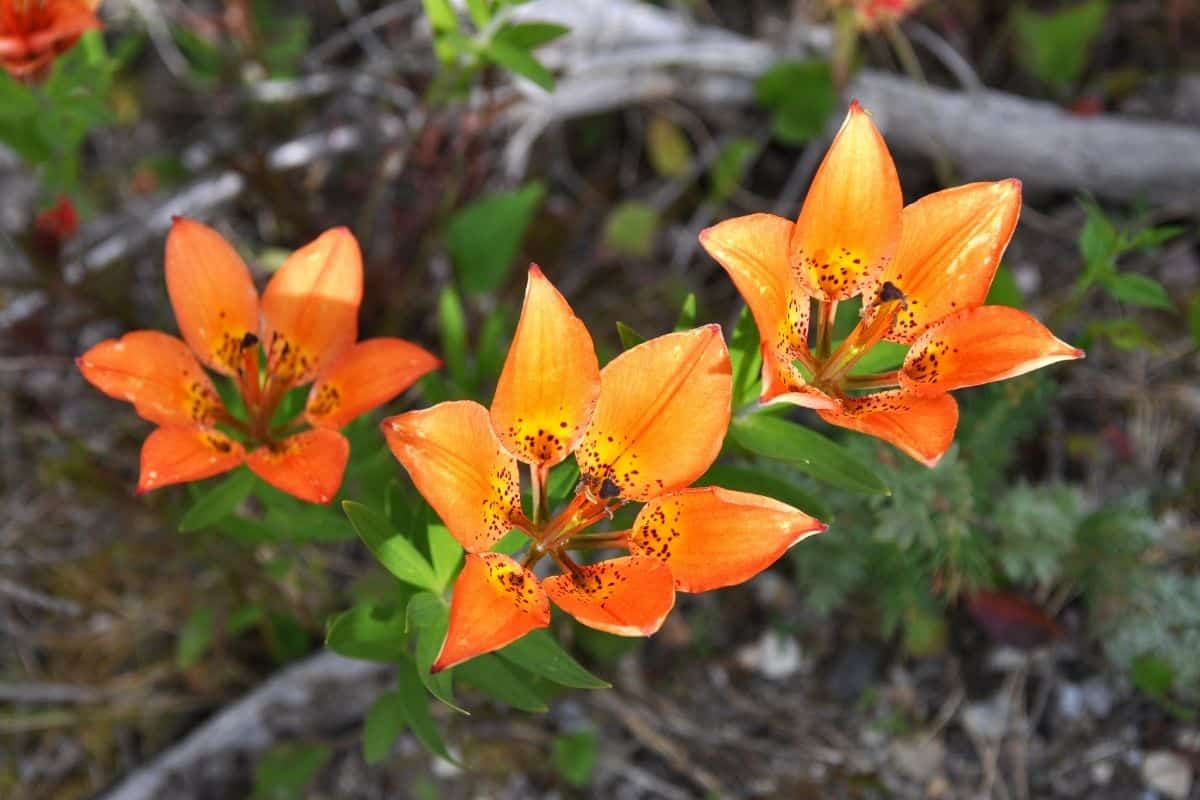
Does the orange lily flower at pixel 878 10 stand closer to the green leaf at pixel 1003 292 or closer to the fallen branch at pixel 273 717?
the green leaf at pixel 1003 292

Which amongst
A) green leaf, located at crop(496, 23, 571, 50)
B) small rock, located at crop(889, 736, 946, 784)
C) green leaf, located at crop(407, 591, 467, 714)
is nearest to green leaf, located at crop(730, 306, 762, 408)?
green leaf, located at crop(407, 591, 467, 714)

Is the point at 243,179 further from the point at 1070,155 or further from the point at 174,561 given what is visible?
the point at 1070,155

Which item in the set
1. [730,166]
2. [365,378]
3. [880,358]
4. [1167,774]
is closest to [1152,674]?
[1167,774]

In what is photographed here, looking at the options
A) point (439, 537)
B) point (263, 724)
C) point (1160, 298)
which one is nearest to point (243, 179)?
point (263, 724)

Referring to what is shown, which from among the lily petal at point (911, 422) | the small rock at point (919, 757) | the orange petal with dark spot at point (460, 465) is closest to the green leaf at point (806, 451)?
the lily petal at point (911, 422)

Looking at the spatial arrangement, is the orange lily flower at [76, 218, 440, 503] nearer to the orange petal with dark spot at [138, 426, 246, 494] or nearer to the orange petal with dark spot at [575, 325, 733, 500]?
the orange petal with dark spot at [138, 426, 246, 494]

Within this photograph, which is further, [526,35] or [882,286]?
[526,35]

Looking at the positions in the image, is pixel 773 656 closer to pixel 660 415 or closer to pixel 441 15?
pixel 660 415
